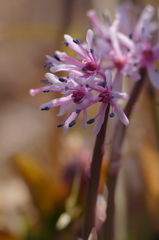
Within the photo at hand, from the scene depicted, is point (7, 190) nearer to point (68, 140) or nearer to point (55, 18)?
point (68, 140)

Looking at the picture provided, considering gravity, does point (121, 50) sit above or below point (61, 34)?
below

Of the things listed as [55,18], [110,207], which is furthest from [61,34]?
[55,18]

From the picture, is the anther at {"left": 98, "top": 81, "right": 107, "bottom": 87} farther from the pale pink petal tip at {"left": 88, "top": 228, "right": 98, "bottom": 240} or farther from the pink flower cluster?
the pale pink petal tip at {"left": 88, "top": 228, "right": 98, "bottom": 240}

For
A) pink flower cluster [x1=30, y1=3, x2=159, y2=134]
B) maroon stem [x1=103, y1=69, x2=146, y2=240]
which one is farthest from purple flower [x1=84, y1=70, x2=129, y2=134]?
maroon stem [x1=103, y1=69, x2=146, y2=240]

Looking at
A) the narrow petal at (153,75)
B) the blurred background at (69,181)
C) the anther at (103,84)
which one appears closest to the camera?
the anther at (103,84)

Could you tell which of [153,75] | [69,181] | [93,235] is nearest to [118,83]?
[153,75]

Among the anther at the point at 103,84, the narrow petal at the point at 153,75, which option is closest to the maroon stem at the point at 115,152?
the narrow petal at the point at 153,75

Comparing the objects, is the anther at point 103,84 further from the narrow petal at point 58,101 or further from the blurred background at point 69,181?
the blurred background at point 69,181
